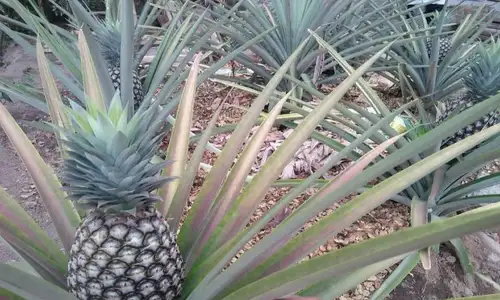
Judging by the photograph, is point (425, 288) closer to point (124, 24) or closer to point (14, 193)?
point (124, 24)

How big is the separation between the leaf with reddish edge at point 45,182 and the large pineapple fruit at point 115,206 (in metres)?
0.12

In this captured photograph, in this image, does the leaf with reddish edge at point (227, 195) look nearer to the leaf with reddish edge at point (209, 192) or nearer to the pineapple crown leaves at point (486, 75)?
the leaf with reddish edge at point (209, 192)

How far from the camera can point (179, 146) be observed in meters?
0.84

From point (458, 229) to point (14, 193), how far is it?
1.76 meters

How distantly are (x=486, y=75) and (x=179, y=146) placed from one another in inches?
41.1

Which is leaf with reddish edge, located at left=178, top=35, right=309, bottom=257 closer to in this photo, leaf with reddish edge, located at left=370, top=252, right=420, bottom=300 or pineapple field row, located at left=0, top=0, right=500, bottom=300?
pineapple field row, located at left=0, top=0, right=500, bottom=300

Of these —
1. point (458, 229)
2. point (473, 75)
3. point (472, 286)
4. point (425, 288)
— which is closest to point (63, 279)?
point (458, 229)

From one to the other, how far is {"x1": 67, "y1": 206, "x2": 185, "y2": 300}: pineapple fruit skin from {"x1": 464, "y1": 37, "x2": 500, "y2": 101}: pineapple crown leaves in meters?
1.14

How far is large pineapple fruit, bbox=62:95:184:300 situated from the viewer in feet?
2.02

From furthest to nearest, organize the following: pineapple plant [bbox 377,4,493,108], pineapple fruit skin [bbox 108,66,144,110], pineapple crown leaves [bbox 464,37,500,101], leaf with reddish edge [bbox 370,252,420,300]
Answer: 1. pineapple plant [bbox 377,4,493,108]
2. pineapple fruit skin [bbox 108,66,144,110]
3. pineapple crown leaves [bbox 464,37,500,101]
4. leaf with reddish edge [bbox 370,252,420,300]

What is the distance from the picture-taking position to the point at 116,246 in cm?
63

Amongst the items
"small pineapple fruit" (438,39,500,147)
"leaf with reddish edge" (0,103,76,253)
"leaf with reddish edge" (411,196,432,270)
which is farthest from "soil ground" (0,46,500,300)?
"leaf with reddish edge" (0,103,76,253)

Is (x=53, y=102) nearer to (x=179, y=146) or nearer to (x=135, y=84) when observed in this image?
(x=179, y=146)

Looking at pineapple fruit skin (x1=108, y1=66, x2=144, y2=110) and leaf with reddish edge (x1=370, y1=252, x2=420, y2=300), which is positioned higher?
pineapple fruit skin (x1=108, y1=66, x2=144, y2=110)
